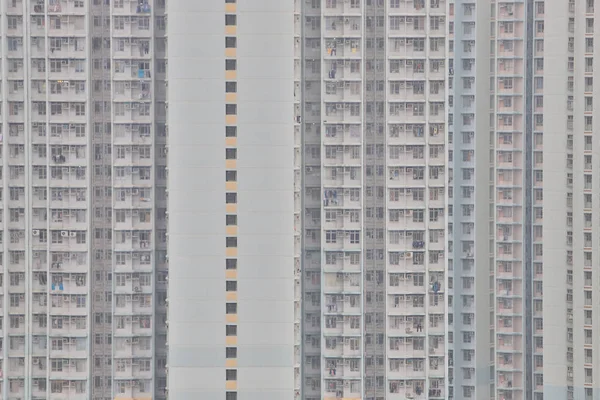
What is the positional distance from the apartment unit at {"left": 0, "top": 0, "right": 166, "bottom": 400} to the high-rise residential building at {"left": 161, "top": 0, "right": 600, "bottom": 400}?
2.03 m

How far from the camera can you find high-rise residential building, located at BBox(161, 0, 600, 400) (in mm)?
67062

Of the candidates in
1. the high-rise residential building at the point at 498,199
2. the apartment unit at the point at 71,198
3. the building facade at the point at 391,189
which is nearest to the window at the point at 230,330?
the apartment unit at the point at 71,198

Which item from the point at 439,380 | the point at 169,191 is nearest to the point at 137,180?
the point at 169,191

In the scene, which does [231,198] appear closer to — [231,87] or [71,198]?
[231,87]

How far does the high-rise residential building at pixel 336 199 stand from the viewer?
67062 millimetres

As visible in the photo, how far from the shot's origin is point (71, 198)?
225ft

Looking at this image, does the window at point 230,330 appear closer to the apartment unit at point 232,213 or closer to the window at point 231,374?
the apartment unit at point 232,213

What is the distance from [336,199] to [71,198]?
9.70 meters

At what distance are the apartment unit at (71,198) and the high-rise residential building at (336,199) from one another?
6.67 feet

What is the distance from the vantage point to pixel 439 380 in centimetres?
6875

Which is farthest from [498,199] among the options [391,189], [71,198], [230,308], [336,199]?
[71,198]

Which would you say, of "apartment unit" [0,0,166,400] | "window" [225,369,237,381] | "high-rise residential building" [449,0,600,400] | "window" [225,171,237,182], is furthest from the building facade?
"high-rise residential building" [449,0,600,400]

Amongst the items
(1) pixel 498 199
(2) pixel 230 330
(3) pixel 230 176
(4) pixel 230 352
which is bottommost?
(4) pixel 230 352

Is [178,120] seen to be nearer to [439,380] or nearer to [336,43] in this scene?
[336,43]
